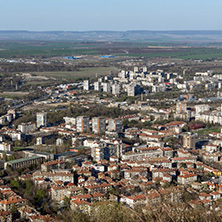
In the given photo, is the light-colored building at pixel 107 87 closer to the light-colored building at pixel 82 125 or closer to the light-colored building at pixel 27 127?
the light-colored building at pixel 27 127

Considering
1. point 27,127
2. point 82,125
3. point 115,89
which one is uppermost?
point 82,125

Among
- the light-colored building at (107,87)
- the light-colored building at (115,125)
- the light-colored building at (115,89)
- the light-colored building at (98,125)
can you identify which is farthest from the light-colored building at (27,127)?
the light-colored building at (107,87)

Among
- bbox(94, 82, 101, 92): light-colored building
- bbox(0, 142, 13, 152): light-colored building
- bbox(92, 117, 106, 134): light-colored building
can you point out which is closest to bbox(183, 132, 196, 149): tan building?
bbox(92, 117, 106, 134): light-colored building

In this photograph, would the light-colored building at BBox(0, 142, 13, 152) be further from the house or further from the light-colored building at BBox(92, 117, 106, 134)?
the house

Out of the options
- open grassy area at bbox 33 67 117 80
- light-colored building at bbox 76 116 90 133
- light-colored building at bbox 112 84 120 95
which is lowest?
open grassy area at bbox 33 67 117 80

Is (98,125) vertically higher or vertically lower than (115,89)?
higher

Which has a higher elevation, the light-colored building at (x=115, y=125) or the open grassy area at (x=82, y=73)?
the light-colored building at (x=115, y=125)

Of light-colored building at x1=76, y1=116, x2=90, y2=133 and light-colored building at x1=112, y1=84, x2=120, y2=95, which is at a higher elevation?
light-colored building at x1=76, y1=116, x2=90, y2=133

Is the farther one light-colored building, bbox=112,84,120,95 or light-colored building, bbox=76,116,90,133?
light-colored building, bbox=112,84,120,95

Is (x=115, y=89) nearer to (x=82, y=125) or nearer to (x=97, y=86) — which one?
(x=97, y=86)

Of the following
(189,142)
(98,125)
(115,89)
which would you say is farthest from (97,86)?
(189,142)
